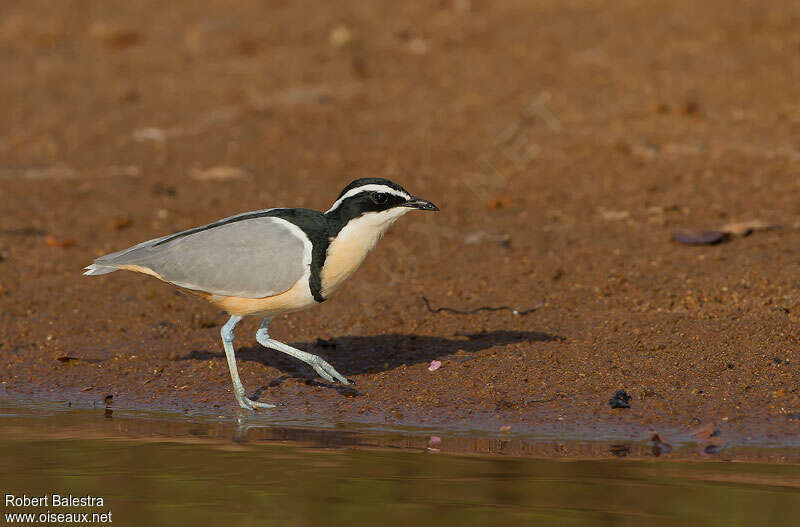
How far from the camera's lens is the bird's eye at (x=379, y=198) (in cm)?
737

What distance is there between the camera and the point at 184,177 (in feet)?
44.4

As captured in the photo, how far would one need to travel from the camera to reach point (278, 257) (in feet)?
24.4

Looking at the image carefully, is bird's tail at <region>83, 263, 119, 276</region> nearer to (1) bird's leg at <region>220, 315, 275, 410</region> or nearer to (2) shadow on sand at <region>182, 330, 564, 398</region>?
(1) bird's leg at <region>220, 315, 275, 410</region>

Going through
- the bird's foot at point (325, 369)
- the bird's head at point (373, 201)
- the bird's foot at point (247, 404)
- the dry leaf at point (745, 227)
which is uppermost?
the dry leaf at point (745, 227)

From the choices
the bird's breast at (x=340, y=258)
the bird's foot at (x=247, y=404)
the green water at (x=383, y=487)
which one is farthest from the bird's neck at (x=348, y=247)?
the green water at (x=383, y=487)

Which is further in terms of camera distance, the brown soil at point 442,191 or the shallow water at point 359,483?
the brown soil at point 442,191

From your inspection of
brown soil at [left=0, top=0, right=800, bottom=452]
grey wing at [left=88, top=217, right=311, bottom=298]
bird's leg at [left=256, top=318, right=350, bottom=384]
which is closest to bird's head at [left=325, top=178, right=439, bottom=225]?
grey wing at [left=88, top=217, right=311, bottom=298]

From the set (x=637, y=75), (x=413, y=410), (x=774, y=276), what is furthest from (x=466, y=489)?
(x=637, y=75)

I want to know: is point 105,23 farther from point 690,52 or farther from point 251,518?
point 251,518

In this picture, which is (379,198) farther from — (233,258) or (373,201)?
(233,258)

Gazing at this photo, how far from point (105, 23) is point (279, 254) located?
469 inches

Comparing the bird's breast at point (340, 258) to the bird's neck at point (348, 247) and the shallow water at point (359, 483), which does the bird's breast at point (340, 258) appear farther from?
the shallow water at point (359, 483)

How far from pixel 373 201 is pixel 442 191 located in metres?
5.38

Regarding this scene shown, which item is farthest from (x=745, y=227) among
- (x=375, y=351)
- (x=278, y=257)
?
(x=278, y=257)
